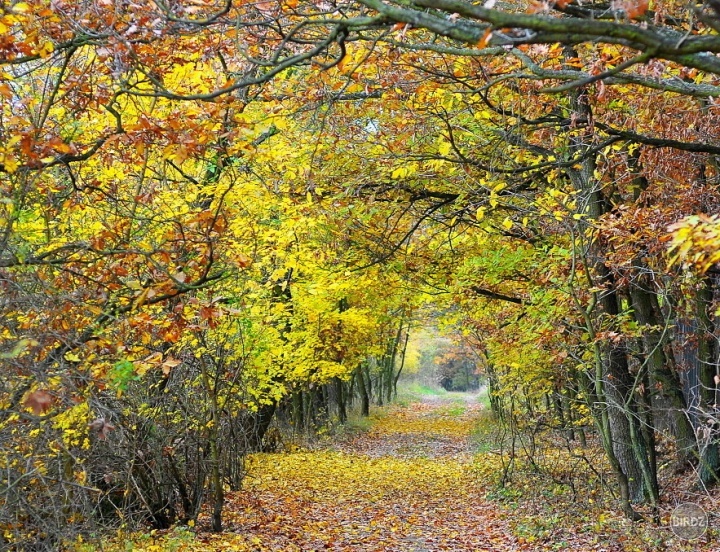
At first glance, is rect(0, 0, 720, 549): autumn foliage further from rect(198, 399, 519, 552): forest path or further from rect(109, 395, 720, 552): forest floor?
rect(198, 399, 519, 552): forest path

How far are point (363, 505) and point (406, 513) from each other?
1231mm

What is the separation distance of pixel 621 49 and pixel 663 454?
11098 mm

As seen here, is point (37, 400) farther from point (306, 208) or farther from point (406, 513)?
point (406, 513)

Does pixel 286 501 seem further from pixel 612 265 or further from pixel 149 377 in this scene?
pixel 612 265

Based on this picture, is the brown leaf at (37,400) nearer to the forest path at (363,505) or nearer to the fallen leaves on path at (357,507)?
the fallen leaves on path at (357,507)

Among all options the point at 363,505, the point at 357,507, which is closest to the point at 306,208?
the point at 357,507

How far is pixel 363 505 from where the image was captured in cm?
1437

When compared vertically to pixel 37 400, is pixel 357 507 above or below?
below

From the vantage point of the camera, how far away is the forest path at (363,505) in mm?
10617

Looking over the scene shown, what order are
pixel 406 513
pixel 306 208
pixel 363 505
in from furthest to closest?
pixel 363 505 < pixel 406 513 < pixel 306 208

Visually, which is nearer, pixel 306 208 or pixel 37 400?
pixel 37 400

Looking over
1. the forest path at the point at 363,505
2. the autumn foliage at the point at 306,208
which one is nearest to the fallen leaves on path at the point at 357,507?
the forest path at the point at 363,505

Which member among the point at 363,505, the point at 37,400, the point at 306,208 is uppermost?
the point at 306,208

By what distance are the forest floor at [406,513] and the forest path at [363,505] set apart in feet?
0.07
